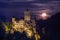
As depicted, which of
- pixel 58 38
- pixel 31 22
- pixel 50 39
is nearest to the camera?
pixel 58 38

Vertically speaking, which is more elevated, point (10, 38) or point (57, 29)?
point (57, 29)

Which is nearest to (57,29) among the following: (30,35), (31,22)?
(30,35)

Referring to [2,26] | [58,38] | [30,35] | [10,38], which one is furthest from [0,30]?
[58,38]

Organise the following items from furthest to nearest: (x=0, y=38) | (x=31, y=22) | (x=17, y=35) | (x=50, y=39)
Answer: (x=31, y=22), (x=0, y=38), (x=17, y=35), (x=50, y=39)

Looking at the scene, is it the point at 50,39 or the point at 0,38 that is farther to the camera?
the point at 0,38

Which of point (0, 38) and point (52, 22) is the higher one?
point (52, 22)

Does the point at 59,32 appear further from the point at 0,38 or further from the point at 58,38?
the point at 0,38

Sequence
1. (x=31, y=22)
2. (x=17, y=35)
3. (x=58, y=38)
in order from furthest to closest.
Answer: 1. (x=31, y=22)
2. (x=17, y=35)
3. (x=58, y=38)

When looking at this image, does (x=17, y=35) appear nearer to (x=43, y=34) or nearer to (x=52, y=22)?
(x=43, y=34)

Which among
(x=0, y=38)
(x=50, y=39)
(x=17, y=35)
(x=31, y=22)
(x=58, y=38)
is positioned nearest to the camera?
(x=58, y=38)
